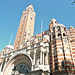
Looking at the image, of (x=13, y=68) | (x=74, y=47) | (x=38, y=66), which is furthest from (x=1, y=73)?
(x=74, y=47)

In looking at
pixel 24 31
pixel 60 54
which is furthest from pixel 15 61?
pixel 24 31

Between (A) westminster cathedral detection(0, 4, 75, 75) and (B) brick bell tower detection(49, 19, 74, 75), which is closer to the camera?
(B) brick bell tower detection(49, 19, 74, 75)

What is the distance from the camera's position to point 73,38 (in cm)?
2233

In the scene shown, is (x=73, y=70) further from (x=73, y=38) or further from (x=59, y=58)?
(x=73, y=38)

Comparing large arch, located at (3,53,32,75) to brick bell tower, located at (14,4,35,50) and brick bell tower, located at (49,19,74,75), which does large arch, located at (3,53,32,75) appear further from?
brick bell tower, located at (14,4,35,50)

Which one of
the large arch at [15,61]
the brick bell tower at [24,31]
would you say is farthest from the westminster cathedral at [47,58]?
the brick bell tower at [24,31]

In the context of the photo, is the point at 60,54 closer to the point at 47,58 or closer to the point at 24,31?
the point at 47,58

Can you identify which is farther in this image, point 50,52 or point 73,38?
point 73,38

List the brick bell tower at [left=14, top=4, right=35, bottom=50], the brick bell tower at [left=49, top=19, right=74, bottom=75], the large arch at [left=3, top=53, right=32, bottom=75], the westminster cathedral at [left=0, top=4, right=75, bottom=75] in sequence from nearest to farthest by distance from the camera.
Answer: the brick bell tower at [left=49, top=19, right=74, bottom=75]
the westminster cathedral at [left=0, top=4, right=75, bottom=75]
the large arch at [left=3, top=53, right=32, bottom=75]
the brick bell tower at [left=14, top=4, right=35, bottom=50]

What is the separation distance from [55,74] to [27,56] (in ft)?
22.7

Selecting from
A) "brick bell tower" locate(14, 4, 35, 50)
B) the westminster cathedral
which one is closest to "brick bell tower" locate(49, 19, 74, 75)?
the westminster cathedral

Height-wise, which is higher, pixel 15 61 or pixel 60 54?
pixel 60 54

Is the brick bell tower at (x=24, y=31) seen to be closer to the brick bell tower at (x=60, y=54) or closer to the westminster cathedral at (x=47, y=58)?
the westminster cathedral at (x=47, y=58)

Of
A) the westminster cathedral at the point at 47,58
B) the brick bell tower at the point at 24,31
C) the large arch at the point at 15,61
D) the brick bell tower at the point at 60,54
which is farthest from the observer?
the brick bell tower at the point at 24,31
